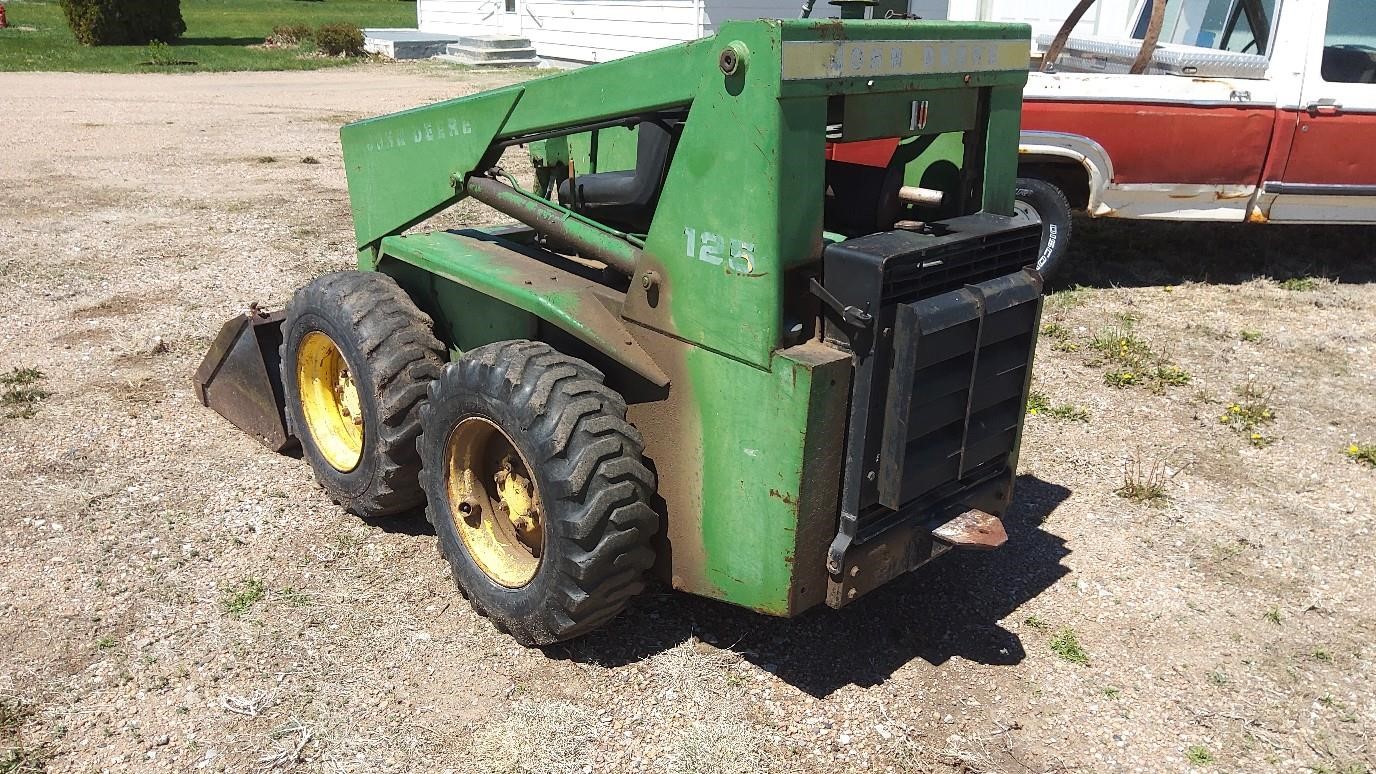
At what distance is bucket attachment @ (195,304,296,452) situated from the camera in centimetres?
463

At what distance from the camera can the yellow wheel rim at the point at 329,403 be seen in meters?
4.25

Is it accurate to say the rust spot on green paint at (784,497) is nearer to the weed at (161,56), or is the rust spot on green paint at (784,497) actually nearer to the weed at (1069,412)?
the weed at (1069,412)

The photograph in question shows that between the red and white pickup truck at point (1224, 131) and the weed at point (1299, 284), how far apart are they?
0.58 m

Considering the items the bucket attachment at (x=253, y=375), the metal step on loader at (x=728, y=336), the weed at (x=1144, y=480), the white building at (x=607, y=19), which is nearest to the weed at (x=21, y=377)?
the bucket attachment at (x=253, y=375)

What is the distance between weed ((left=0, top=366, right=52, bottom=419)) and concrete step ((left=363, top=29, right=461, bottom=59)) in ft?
60.9

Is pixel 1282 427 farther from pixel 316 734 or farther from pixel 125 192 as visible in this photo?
pixel 125 192

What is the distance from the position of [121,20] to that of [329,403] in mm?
25753

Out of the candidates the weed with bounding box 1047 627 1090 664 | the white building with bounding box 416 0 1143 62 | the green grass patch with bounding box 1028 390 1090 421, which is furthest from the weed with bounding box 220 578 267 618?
the white building with bounding box 416 0 1143 62

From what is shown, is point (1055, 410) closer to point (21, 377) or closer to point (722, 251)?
point (722, 251)

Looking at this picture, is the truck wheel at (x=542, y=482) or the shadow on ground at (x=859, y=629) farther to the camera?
Answer: the shadow on ground at (x=859, y=629)

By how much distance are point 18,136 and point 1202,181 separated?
12.8m

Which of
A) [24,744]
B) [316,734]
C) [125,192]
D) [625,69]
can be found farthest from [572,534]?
[125,192]

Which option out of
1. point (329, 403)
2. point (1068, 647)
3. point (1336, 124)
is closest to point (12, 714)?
point (329, 403)

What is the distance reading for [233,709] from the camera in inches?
125
